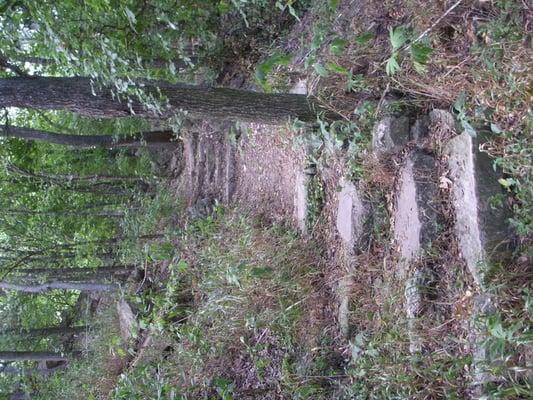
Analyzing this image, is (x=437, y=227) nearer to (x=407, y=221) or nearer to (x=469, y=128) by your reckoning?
(x=407, y=221)

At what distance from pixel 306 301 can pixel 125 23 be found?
13.2 feet

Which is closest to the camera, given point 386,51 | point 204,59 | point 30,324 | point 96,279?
point 386,51

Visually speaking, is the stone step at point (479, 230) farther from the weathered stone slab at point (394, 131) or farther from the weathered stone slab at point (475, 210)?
the weathered stone slab at point (394, 131)

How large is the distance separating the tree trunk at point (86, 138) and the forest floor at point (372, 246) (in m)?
2.89

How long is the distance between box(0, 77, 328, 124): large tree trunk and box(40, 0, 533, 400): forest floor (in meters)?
0.33

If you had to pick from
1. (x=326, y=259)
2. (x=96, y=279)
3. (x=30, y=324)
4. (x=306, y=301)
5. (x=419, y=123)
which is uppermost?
(x=419, y=123)

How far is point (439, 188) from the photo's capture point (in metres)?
3.59

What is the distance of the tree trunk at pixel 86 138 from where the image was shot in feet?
25.8

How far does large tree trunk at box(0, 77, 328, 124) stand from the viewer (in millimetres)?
3975

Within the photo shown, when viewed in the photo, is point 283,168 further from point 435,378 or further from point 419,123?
point 435,378

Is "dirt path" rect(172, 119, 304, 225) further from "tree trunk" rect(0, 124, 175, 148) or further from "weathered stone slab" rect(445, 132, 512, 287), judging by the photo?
"weathered stone slab" rect(445, 132, 512, 287)

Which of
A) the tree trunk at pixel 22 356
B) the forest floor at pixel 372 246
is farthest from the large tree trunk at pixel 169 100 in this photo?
the tree trunk at pixel 22 356

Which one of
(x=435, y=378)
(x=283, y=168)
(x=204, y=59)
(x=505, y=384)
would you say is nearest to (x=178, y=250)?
(x=283, y=168)

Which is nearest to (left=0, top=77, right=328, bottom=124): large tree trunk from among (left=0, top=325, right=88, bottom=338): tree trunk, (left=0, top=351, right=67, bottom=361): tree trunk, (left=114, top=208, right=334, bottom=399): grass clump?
(left=114, top=208, right=334, bottom=399): grass clump
